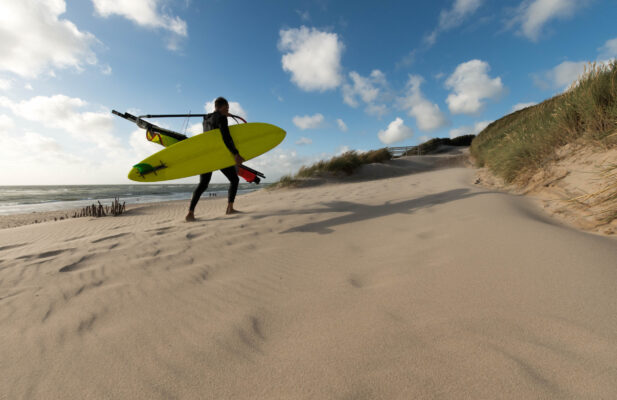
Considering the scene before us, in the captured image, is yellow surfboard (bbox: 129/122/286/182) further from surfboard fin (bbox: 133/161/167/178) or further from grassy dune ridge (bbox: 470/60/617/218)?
grassy dune ridge (bbox: 470/60/617/218)

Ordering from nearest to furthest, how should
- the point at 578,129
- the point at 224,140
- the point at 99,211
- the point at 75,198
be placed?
the point at 578,129 < the point at 224,140 < the point at 99,211 < the point at 75,198

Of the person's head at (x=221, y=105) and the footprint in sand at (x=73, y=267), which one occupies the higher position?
the person's head at (x=221, y=105)

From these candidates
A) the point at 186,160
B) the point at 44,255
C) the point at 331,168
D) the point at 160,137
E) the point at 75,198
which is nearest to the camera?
the point at 44,255

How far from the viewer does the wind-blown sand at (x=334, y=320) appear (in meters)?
0.78

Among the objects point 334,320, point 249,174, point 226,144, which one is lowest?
point 334,320

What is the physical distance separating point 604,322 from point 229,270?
196 cm

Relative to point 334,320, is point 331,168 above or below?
above

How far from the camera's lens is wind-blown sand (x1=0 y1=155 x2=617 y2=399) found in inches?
30.6

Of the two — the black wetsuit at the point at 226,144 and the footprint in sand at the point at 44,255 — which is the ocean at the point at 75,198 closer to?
the black wetsuit at the point at 226,144

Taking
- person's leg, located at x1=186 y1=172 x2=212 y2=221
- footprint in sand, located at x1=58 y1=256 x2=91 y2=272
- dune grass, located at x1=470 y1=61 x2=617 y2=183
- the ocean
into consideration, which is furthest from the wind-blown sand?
the ocean

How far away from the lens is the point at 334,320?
3.63ft

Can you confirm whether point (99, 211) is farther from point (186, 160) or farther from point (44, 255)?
point (44, 255)

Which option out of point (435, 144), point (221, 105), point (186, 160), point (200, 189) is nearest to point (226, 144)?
point (221, 105)

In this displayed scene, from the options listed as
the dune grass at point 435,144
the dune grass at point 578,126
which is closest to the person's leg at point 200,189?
the dune grass at point 578,126
